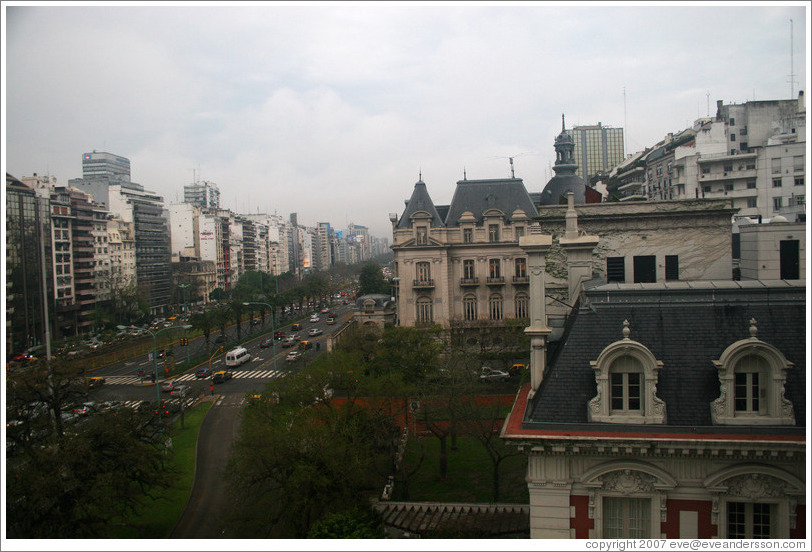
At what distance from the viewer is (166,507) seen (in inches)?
746

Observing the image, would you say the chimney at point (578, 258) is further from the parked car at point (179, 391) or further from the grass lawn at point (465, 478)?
the parked car at point (179, 391)

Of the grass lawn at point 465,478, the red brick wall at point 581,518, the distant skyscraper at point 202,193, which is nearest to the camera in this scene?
the red brick wall at point 581,518

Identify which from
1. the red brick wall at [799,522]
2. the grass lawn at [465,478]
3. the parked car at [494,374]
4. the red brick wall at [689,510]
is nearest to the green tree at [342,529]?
the red brick wall at [689,510]

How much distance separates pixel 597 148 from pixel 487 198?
304 feet

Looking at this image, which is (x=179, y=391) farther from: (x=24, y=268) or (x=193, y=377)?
(x=24, y=268)

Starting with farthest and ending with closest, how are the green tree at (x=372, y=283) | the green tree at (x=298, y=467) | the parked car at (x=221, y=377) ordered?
the green tree at (x=372, y=283) < the parked car at (x=221, y=377) < the green tree at (x=298, y=467)

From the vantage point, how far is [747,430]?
→ 28.6 ft

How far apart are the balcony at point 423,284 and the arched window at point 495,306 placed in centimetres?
474

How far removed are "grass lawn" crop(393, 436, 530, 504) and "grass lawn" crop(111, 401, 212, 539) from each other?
763 cm

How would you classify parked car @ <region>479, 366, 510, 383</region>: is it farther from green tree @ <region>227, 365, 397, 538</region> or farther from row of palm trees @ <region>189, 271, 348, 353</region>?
row of palm trees @ <region>189, 271, 348, 353</region>

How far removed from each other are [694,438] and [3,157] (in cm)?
1265

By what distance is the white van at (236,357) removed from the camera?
1735 inches

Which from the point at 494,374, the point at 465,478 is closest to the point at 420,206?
the point at 494,374

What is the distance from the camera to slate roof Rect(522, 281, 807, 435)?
9.09 meters
